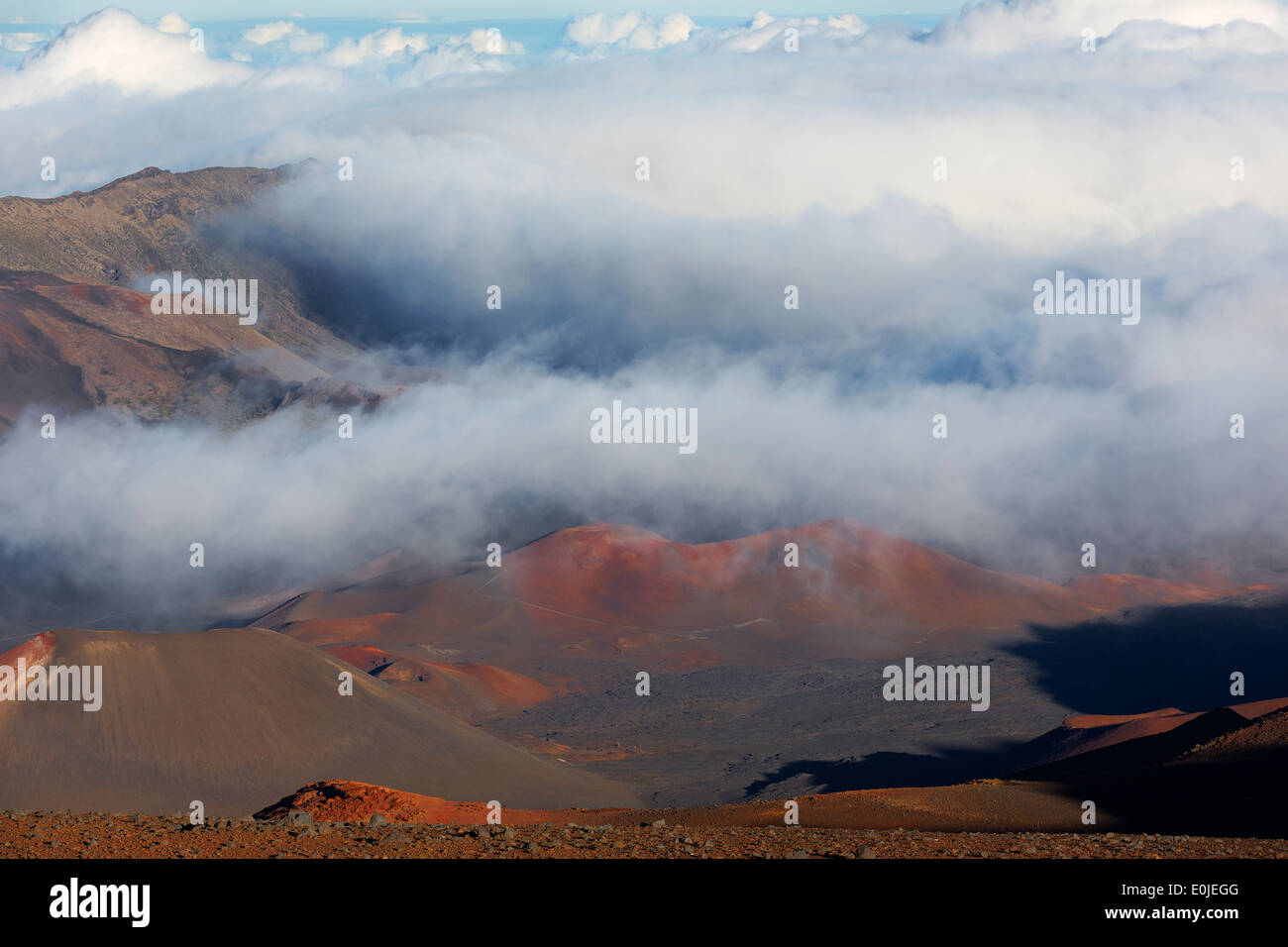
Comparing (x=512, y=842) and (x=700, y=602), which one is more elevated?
(x=700, y=602)

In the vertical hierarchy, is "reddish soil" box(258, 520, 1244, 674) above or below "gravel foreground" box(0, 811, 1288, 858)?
above

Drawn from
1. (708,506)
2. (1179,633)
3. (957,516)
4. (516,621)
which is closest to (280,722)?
(516,621)

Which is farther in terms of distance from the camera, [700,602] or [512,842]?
[700,602]

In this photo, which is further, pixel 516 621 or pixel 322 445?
pixel 322 445

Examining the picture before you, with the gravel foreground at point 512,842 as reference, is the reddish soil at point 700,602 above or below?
above

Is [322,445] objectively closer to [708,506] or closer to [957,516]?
[708,506]

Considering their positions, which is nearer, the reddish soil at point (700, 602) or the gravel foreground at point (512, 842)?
the gravel foreground at point (512, 842)

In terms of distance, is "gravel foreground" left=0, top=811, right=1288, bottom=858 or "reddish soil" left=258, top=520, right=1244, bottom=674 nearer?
"gravel foreground" left=0, top=811, right=1288, bottom=858
